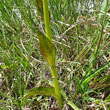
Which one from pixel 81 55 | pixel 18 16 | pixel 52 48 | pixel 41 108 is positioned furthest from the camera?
pixel 18 16

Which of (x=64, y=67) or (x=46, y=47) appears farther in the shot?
(x=64, y=67)

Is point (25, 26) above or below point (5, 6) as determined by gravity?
below

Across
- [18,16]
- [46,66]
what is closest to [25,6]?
[18,16]

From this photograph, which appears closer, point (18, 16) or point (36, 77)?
point (36, 77)

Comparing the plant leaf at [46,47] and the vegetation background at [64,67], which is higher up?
the plant leaf at [46,47]

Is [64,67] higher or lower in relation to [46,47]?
lower

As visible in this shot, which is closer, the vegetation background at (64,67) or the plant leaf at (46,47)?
the plant leaf at (46,47)

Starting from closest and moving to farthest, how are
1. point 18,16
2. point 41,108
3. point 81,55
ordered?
point 41,108 < point 81,55 < point 18,16

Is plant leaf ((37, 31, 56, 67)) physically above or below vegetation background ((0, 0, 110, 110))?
above

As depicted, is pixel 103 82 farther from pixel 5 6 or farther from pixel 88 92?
pixel 5 6

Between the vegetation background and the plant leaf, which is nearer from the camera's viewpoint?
the plant leaf

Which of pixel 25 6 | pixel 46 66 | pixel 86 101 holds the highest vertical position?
pixel 25 6
